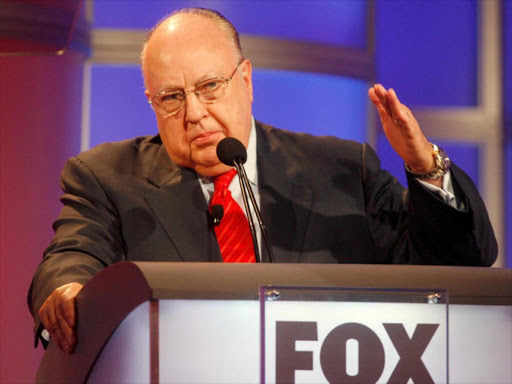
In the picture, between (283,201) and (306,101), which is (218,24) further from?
(306,101)

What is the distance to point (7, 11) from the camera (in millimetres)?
1884

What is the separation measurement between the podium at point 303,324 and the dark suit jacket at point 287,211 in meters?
0.66

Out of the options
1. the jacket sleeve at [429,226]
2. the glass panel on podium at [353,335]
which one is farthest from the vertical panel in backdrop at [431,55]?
the glass panel on podium at [353,335]

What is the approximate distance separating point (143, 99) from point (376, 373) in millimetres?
2030

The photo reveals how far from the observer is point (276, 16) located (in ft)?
9.94

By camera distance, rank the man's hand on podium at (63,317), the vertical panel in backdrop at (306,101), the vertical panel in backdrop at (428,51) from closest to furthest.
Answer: the man's hand on podium at (63,317) → the vertical panel in backdrop at (306,101) → the vertical panel in backdrop at (428,51)

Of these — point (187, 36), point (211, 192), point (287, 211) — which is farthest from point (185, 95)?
point (287, 211)

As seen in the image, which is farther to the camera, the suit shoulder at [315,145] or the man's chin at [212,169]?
the suit shoulder at [315,145]

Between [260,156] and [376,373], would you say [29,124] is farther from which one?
[376,373]

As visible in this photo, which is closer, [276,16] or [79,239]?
[79,239]

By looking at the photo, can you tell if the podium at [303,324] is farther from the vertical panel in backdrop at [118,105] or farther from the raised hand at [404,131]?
the vertical panel in backdrop at [118,105]

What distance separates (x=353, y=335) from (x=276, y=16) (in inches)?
84.0

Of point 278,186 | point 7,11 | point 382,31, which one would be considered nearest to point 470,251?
point 278,186

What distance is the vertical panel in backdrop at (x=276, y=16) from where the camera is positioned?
9.64 ft
